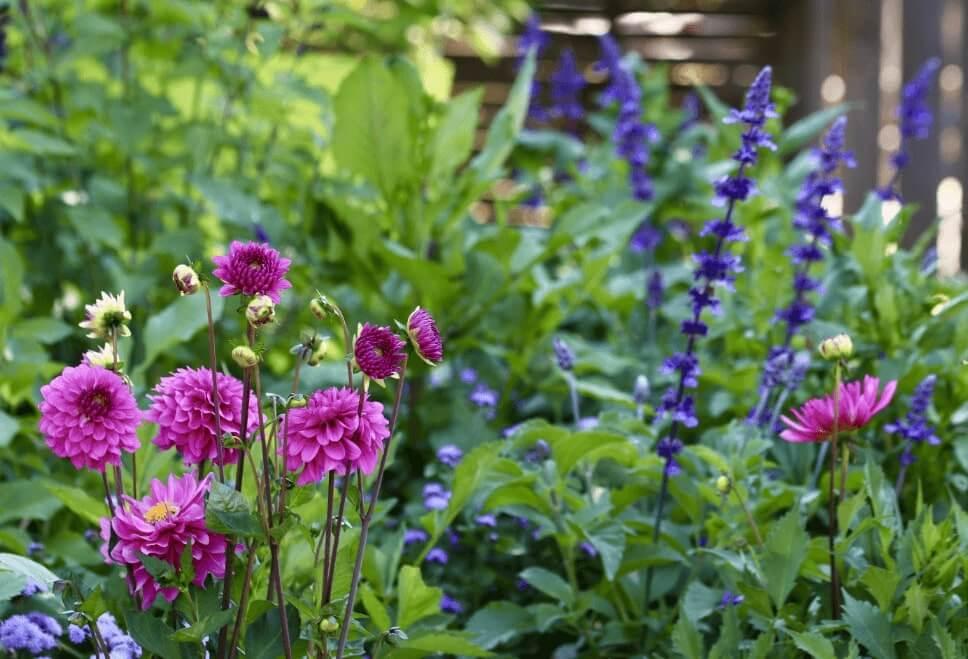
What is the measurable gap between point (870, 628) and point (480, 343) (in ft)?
3.62

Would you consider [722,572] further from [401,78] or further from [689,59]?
[689,59]

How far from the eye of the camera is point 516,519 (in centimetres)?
198

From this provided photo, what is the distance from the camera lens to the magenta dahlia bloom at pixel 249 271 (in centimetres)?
110

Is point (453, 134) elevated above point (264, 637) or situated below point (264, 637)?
above

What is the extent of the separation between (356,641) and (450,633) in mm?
122

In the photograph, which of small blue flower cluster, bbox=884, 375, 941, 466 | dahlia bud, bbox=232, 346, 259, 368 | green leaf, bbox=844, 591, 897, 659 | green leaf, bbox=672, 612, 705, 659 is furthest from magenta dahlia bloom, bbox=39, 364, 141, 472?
small blue flower cluster, bbox=884, 375, 941, 466

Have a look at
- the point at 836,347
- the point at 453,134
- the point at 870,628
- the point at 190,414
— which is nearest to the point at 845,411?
the point at 836,347

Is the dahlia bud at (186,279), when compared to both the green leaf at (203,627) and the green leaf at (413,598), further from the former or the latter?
the green leaf at (413,598)

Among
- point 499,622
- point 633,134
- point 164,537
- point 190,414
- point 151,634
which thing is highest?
point 633,134

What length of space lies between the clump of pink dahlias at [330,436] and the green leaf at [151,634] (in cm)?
21

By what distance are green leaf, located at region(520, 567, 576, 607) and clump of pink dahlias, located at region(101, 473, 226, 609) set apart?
21.6 inches

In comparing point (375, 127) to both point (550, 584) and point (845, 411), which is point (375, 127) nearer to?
point (550, 584)

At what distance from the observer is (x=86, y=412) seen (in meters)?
1.13

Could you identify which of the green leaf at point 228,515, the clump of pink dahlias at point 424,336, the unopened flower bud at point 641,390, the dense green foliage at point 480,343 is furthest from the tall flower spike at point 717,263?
the green leaf at point 228,515
